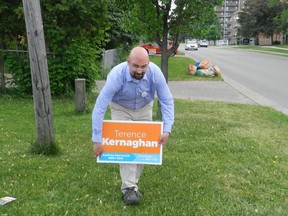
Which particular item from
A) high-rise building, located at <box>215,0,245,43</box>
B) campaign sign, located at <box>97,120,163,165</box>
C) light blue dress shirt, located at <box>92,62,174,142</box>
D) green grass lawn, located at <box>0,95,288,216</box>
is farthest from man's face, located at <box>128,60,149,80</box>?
high-rise building, located at <box>215,0,245,43</box>

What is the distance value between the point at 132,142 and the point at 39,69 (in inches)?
83.9

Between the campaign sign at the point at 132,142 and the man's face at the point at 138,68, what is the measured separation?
511mm

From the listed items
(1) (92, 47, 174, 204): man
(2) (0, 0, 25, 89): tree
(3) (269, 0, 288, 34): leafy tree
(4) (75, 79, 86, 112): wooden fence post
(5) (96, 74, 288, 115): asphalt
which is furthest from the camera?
(3) (269, 0, 288, 34): leafy tree

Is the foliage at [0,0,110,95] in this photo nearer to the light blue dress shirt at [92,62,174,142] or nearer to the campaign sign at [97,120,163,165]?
the light blue dress shirt at [92,62,174,142]

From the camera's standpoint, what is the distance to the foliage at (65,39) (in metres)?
10.8

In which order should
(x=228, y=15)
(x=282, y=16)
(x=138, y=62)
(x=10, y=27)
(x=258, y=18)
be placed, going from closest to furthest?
(x=138, y=62) < (x=10, y=27) < (x=282, y=16) < (x=258, y=18) < (x=228, y=15)

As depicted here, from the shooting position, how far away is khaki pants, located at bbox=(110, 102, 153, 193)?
4.12 meters

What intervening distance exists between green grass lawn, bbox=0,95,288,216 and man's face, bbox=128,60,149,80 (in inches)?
52.3

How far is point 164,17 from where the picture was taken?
811 cm

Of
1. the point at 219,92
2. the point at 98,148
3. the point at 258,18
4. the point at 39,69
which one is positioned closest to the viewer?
the point at 98,148

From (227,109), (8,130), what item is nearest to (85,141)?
(8,130)

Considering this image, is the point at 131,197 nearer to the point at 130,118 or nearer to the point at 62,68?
the point at 130,118

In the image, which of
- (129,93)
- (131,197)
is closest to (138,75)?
(129,93)

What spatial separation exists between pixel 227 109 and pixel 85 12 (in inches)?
172
